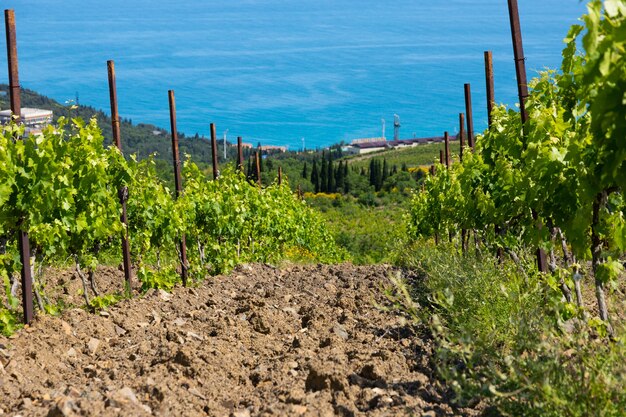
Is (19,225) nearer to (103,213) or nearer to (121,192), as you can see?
(103,213)

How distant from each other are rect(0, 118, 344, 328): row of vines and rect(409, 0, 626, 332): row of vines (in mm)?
4176

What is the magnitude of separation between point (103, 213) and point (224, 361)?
13.4 feet

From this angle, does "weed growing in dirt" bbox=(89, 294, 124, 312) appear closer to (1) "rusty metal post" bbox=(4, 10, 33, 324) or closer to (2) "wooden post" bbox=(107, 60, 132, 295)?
(2) "wooden post" bbox=(107, 60, 132, 295)

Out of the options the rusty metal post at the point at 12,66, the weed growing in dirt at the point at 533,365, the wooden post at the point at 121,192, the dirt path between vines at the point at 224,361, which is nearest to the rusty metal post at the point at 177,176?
the wooden post at the point at 121,192

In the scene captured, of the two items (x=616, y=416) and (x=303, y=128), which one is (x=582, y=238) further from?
(x=303, y=128)

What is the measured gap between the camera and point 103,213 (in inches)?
374

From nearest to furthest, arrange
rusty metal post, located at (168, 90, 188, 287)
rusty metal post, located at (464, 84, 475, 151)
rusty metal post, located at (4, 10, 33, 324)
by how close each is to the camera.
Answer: rusty metal post, located at (4, 10, 33, 324), rusty metal post, located at (168, 90, 188, 287), rusty metal post, located at (464, 84, 475, 151)

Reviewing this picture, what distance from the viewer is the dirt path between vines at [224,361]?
4832mm

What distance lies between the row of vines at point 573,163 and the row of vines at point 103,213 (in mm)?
4176

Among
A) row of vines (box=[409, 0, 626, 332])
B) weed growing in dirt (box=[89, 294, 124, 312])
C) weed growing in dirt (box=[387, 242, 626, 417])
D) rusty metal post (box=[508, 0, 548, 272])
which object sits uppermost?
rusty metal post (box=[508, 0, 548, 272])

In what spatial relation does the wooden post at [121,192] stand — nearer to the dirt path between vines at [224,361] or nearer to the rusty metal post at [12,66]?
the dirt path between vines at [224,361]

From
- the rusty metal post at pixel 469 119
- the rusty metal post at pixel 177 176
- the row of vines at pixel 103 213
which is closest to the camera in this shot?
the row of vines at pixel 103 213

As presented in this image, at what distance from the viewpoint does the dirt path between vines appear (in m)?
4.83

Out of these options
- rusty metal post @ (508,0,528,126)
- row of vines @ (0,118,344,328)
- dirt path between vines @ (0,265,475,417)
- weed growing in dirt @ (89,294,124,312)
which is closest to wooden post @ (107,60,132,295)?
row of vines @ (0,118,344,328)
